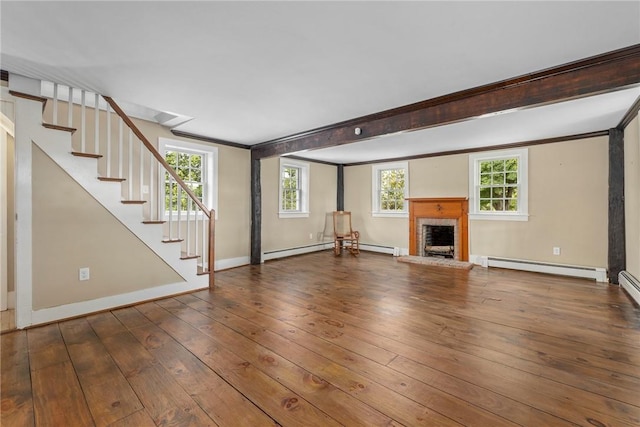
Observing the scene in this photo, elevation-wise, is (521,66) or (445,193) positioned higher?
(521,66)

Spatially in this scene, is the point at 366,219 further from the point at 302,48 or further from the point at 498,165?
the point at 302,48

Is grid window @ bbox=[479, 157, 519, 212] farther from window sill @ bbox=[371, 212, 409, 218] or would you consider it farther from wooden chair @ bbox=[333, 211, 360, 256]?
wooden chair @ bbox=[333, 211, 360, 256]

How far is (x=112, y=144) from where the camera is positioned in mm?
3654

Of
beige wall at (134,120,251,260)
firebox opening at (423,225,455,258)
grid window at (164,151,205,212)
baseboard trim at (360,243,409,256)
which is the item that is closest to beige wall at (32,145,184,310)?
grid window at (164,151,205,212)

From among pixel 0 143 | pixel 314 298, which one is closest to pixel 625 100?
pixel 314 298

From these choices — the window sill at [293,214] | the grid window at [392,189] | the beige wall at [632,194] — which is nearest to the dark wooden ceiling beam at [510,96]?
the beige wall at [632,194]

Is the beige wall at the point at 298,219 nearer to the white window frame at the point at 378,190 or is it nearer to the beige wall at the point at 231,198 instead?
the beige wall at the point at 231,198

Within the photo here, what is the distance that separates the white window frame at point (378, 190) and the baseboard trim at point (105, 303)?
441 centimetres

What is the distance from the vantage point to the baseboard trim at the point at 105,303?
8.82 ft

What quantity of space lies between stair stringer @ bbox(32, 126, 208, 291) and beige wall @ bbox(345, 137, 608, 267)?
4.88 metres

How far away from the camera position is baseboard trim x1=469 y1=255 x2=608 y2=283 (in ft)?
13.9

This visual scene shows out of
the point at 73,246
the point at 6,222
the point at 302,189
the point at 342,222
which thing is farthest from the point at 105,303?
the point at 342,222

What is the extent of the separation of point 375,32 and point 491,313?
9.49 feet

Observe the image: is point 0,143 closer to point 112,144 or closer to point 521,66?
point 112,144
